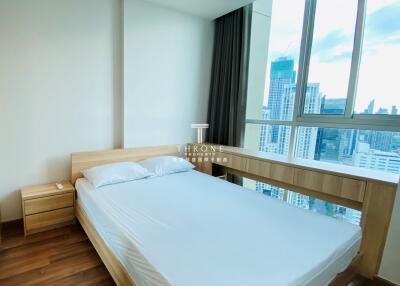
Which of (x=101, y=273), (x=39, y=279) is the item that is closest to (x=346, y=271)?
(x=101, y=273)

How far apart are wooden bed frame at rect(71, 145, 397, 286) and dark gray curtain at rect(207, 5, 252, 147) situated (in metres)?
0.62

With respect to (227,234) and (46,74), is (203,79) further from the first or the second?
(227,234)

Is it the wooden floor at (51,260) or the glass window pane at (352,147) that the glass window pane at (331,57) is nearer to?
the glass window pane at (352,147)

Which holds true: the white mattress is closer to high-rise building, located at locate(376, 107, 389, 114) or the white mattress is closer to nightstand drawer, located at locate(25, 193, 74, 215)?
nightstand drawer, located at locate(25, 193, 74, 215)

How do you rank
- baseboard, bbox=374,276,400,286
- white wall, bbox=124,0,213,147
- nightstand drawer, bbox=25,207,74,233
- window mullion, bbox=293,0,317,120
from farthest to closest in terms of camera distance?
white wall, bbox=124,0,213,147, window mullion, bbox=293,0,317,120, nightstand drawer, bbox=25,207,74,233, baseboard, bbox=374,276,400,286

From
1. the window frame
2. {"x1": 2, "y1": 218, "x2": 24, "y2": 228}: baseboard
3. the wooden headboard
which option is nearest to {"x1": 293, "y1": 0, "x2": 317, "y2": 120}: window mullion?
the window frame

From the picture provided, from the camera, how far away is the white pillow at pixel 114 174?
2.34 m

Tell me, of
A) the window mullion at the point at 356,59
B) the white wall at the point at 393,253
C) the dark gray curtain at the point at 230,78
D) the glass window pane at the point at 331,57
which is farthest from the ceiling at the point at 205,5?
the white wall at the point at 393,253

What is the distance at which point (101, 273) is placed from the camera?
1.83m

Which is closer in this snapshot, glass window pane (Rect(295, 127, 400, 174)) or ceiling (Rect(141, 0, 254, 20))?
glass window pane (Rect(295, 127, 400, 174))

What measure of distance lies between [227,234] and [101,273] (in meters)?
1.11

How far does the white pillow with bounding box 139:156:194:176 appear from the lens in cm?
276

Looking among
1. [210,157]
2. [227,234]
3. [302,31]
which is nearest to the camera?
[227,234]

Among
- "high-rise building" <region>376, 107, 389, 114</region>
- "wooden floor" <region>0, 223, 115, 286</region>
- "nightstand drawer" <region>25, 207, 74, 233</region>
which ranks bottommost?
"wooden floor" <region>0, 223, 115, 286</region>
